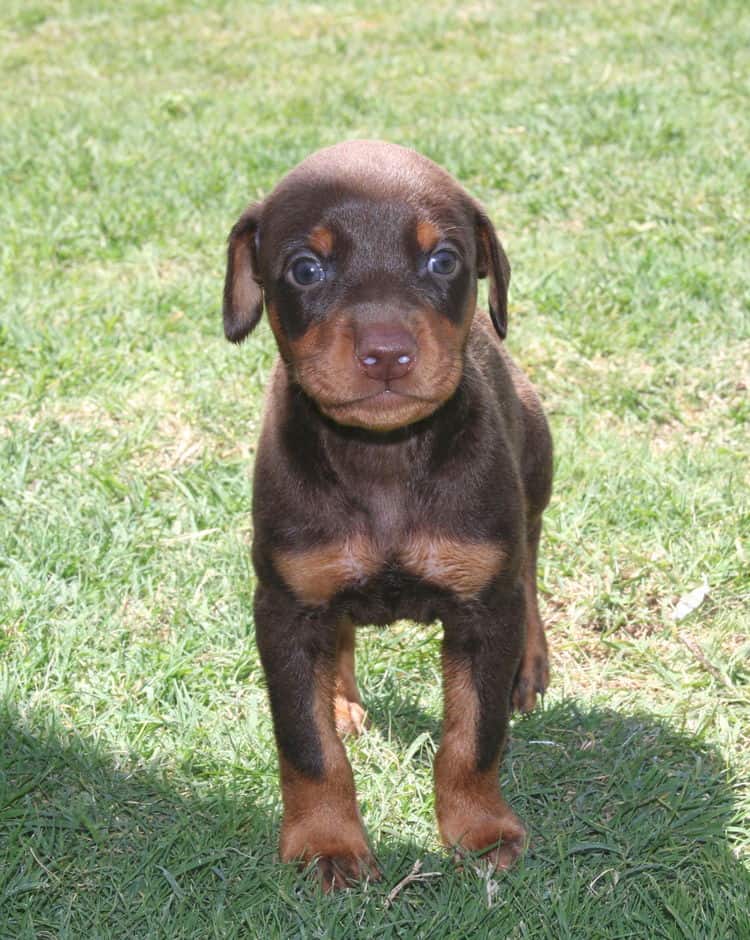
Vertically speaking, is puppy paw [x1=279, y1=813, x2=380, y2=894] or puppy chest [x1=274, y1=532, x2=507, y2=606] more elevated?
puppy chest [x1=274, y1=532, x2=507, y2=606]

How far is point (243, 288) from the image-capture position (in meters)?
3.48

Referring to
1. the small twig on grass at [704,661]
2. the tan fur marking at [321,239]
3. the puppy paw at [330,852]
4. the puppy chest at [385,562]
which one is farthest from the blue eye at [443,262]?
the small twig on grass at [704,661]

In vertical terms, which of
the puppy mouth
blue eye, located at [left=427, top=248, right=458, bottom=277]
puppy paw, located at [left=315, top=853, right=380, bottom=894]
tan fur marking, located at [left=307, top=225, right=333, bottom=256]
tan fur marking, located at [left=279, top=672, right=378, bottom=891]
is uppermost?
tan fur marking, located at [left=307, top=225, right=333, bottom=256]

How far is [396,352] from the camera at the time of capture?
2.92m

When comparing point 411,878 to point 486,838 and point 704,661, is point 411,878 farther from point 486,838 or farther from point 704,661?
point 704,661

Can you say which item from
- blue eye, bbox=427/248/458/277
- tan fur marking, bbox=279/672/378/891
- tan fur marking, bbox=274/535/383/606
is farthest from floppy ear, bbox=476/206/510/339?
tan fur marking, bbox=279/672/378/891

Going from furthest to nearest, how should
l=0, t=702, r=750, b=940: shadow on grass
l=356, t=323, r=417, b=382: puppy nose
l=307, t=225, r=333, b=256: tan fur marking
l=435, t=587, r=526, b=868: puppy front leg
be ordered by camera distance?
l=435, t=587, r=526, b=868: puppy front leg < l=0, t=702, r=750, b=940: shadow on grass < l=307, t=225, r=333, b=256: tan fur marking < l=356, t=323, r=417, b=382: puppy nose

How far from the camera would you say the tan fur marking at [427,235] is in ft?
10.2

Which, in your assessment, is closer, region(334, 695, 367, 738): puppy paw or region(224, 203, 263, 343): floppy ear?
region(224, 203, 263, 343): floppy ear

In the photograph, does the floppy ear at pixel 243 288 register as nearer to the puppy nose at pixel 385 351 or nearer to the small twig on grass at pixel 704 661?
the puppy nose at pixel 385 351

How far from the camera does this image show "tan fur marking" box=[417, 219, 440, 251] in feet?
10.2

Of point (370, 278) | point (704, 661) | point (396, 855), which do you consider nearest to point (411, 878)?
point (396, 855)

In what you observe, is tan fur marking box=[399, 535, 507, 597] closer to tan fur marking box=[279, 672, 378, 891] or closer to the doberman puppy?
the doberman puppy

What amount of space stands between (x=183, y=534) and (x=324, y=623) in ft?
5.15
